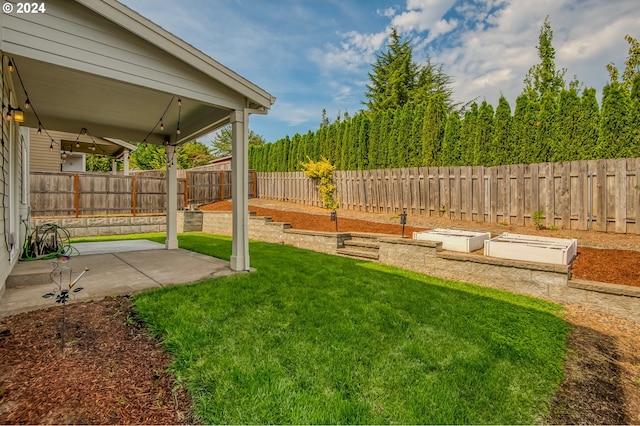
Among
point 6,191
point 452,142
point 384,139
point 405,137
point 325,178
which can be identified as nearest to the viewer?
point 6,191

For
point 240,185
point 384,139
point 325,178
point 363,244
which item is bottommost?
point 363,244

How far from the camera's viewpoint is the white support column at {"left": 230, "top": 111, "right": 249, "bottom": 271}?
15.2ft

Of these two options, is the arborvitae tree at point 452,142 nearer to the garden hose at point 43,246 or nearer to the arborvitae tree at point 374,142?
the arborvitae tree at point 374,142

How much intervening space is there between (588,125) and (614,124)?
0.48 m

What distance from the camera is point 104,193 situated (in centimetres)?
1125

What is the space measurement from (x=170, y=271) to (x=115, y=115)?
3.68 metres

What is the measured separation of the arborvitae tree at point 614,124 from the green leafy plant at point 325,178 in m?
8.06

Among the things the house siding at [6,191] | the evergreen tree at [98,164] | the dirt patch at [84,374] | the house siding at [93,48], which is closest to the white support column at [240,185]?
the house siding at [93,48]

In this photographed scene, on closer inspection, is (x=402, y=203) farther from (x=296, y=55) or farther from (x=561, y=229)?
(x=296, y=55)

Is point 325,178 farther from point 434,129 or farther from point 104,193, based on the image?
point 104,193

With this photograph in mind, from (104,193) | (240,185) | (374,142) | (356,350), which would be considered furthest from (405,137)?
(104,193)

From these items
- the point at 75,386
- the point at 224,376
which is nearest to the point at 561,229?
the point at 224,376

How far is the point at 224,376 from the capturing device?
83.3 inches

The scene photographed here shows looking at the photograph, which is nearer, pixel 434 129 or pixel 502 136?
pixel 502 136
